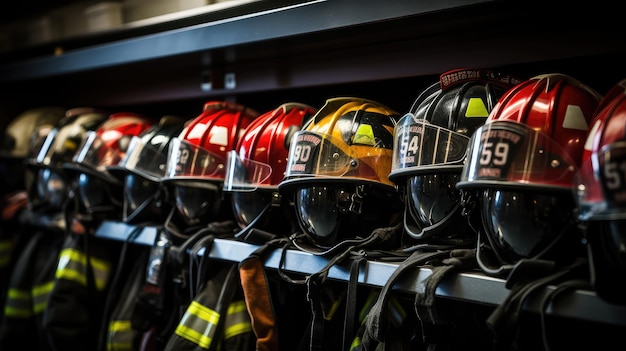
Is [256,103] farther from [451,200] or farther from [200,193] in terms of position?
[451,200]

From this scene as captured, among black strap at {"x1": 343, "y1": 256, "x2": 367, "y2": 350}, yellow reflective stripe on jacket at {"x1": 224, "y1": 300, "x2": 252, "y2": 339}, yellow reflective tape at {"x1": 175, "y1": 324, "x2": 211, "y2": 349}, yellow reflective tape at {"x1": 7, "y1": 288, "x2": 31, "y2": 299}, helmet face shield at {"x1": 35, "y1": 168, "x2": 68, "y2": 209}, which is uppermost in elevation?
helmet face shield at {"x1": 35, "y1": 168, "x2": 68, "y2": 209}

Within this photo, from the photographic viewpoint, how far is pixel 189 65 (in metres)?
2.79

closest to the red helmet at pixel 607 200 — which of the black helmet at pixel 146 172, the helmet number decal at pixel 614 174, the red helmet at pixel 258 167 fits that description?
the helmet number decal at pixel 614 174

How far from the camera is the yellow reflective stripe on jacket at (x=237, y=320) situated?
2.04 metres

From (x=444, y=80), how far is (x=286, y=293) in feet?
3.14

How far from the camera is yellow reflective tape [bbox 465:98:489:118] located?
5.34ft

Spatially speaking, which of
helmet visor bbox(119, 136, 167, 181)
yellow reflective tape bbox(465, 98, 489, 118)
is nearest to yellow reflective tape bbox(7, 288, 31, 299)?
helmet visor bbox(119, 136, 167, 181)

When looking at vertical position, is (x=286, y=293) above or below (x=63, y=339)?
above

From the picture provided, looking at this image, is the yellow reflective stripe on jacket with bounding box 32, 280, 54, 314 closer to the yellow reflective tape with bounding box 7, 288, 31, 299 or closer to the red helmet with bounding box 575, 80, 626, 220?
the yellow reflective tape with bounding box 7, 288, 31, 299

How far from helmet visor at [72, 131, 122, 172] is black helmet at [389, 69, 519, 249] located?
1.39 meters

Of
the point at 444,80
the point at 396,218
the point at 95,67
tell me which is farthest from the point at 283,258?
the point at 95,67

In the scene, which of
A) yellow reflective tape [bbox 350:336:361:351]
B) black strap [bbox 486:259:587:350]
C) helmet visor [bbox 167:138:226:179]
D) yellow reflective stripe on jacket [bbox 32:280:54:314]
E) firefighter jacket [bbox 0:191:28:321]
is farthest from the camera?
firefighter jacket [bbox 0:191:28:321]

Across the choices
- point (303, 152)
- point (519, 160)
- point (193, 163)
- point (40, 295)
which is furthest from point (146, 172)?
point (519, 160)

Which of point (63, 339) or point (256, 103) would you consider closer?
point (63, 339)
